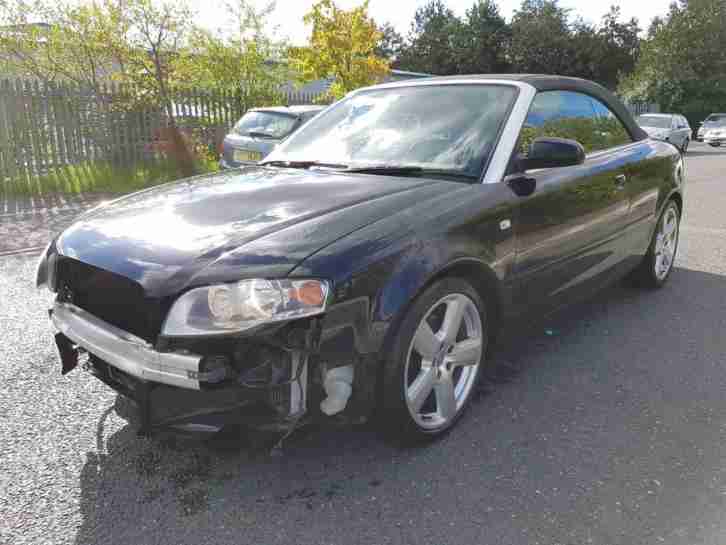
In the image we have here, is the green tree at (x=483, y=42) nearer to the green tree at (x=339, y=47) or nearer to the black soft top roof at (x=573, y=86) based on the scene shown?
the green tree at (x=339, y=47)

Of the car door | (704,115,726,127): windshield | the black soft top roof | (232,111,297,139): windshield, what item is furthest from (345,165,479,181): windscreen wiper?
(704,115,726,127): windshield

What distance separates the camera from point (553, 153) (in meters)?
2.91

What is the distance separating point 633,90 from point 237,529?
40.5 meters

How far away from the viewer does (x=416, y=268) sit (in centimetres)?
234

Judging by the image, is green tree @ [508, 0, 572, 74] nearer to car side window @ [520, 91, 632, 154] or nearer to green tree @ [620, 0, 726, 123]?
green tree @ [620, 0, 726, 123]

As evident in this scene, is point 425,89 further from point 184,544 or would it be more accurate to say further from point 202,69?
point 202,69

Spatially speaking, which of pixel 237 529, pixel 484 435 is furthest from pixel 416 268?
pixel 237 529

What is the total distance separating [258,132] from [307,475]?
7980mm

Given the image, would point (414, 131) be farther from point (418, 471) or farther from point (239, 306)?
point (418, 471)

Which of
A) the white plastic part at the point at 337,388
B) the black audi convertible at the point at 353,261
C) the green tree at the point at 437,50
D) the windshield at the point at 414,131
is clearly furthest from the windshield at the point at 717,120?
the white plastic part at the point at 337,388

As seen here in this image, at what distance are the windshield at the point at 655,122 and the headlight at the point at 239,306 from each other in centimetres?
2113

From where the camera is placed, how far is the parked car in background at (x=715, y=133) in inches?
1021

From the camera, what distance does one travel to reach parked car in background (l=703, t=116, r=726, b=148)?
25922 millimetres

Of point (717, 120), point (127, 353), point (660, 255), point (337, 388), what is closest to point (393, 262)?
point (337, 388)
